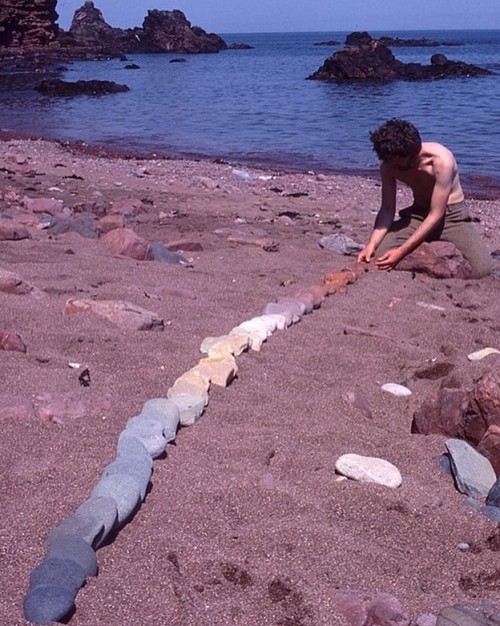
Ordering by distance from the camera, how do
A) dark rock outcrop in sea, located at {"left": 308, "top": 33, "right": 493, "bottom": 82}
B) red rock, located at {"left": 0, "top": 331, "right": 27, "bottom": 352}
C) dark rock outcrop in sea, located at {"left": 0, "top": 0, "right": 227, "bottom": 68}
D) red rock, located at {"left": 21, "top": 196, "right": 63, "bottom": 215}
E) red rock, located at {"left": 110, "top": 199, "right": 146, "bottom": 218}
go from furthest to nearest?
1. dark rock outcrop in sea, located at {"left": 0, "top": 0, "right": 227, "bottom": 68}
2. dark rock outcrop in sea, located at {"left": 308, "top": 33, "right": 493, "bottom": 82}
3. red rock, located at {"left": 110, "top": 199, "right": 146, "bottom": 218}
4. red rock, located at {"left": 21, "top": 196, "right": 63, "bottom": 215}
5. red rock, located at {"left": 0, "top": 331, "right": 27, "bottom": 352}

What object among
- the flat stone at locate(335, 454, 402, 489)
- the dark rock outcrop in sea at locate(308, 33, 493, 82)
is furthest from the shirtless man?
the dark rock outcrop in sea at locate(308, 33, 493, 82)

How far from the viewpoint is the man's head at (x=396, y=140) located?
5.32 metres

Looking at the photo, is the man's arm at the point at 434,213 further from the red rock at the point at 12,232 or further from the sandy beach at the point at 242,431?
the red rock at the point at 12,232

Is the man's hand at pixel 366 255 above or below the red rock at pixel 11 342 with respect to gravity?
below

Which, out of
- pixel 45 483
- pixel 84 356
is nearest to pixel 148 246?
pixel 84 356

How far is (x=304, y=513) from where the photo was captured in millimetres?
2535

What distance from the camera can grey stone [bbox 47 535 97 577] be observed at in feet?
6.97

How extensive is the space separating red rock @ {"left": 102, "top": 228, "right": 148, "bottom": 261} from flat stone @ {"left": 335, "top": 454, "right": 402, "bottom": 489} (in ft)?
9.95

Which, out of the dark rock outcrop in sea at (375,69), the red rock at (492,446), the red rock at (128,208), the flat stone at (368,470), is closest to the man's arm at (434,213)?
the red rock at (128,208)

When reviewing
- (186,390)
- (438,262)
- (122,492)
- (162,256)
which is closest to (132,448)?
(122,492)

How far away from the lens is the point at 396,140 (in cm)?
531

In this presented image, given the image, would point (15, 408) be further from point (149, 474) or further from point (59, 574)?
point (59, 574)

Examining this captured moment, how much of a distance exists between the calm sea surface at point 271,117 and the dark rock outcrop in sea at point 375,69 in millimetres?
1942

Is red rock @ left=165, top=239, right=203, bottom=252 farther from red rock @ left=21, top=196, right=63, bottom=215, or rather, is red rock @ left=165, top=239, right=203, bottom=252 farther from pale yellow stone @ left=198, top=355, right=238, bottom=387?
pale yellow stone @ left=198, top=355, right=238, bottom=387
